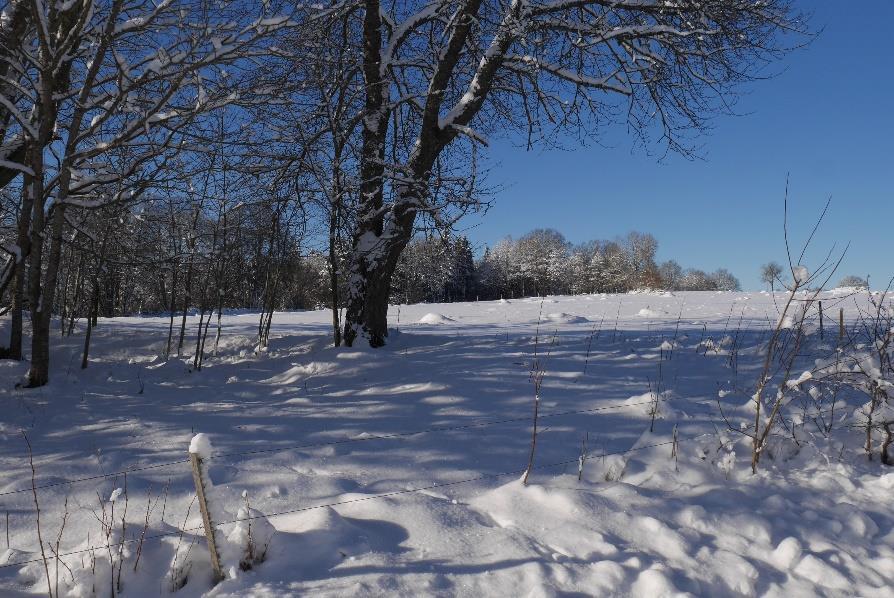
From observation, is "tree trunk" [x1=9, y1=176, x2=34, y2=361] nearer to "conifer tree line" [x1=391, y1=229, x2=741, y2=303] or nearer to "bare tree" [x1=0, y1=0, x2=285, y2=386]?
"bare tree" [x1=0, y1=0, x2=285, y2=386]

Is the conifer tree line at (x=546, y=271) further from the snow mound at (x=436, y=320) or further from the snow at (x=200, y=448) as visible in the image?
the snow at (x=200, y=448)

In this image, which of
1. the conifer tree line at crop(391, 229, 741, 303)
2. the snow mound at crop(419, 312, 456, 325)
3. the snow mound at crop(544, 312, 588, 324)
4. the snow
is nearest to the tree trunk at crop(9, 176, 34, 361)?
the snow

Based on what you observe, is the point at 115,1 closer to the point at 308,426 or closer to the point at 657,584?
the point at 308,426

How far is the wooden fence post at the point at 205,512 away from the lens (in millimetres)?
2053

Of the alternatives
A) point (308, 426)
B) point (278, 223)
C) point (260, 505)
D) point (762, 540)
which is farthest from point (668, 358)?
point (278, 223)

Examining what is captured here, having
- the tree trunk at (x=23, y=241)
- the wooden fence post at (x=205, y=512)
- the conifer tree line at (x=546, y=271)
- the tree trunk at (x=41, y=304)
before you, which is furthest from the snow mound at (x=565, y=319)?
the conifer tree line at (x=546, y=271)

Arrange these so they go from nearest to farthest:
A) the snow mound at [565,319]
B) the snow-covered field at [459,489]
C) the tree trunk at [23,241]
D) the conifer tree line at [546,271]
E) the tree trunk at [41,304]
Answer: the snow-covered field at [459,489], the tree trunk at [41,304], the tree trunk at [23,241], the snow mound at [565,319], the conifer tree line at [546,271]

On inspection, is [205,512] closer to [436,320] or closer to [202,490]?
[202,490]

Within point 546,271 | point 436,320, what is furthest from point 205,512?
point 546,271

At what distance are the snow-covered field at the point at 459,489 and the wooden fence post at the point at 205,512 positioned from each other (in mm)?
52

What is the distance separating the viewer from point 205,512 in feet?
6.86

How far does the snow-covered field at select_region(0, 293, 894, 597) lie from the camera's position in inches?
87.6

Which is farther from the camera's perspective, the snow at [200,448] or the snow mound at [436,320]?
the snow mound at [436,320]

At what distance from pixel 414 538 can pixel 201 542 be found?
3.20 ft
